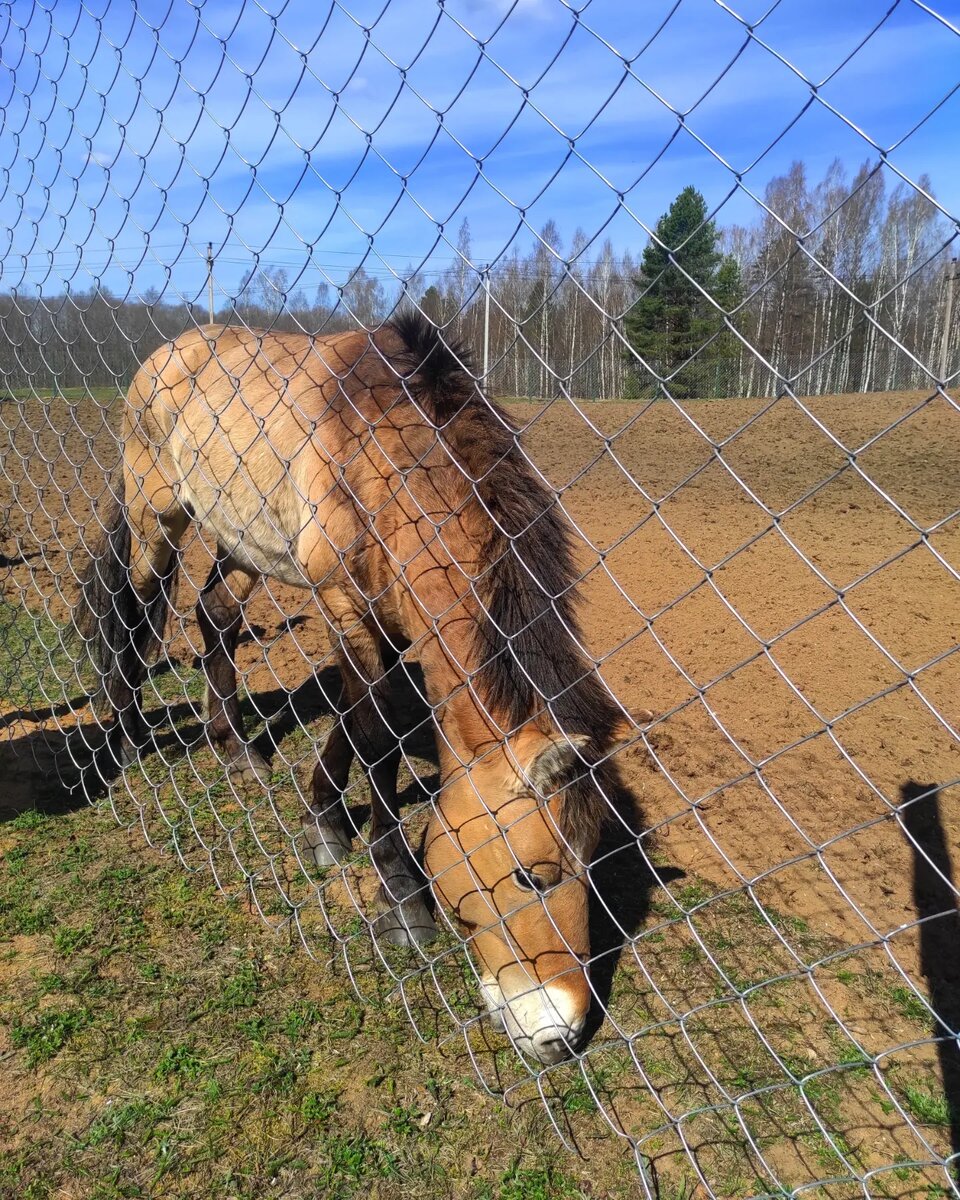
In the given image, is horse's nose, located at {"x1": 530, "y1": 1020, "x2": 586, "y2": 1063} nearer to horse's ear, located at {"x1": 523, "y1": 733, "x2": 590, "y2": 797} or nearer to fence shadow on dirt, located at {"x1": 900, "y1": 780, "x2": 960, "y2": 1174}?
horse's ear, located at {"x1": 523, "y1": 733, "x2": 590, "y2": 797}

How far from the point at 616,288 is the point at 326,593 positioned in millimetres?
1674

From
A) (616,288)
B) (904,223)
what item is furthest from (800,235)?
(616,288)

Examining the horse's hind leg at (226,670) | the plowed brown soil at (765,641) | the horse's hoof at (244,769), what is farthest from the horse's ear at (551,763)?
the horse's hoof at (244,769)

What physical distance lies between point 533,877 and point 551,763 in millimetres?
360

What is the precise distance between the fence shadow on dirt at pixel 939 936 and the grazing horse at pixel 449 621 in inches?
36.5

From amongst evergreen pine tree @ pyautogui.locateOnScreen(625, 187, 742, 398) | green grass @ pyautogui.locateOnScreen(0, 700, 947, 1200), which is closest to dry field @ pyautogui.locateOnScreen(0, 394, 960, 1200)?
green grass @ pyautogui.locateOnScreen(0, 700, 947, 1200)

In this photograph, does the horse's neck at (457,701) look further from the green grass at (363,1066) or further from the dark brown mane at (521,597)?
the green grass at (363,1066)

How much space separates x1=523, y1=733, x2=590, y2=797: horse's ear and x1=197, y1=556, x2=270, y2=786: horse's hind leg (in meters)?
2.07

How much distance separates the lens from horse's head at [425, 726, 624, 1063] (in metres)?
2.31

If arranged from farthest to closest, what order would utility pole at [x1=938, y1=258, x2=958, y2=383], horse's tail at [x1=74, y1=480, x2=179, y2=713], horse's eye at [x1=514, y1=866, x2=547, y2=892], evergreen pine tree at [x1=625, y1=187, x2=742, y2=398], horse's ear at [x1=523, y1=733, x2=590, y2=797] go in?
horse's tail at [x1=74, y1=480, x2=179, y2=713]
horse's eye at [x1=514, y1=866, x2=547, y2=892]
horse's ear at [x1=523, y1=733, x2=590, y2=797]
evergreen pine tree at [x1=625, y1=187, x2=742, y2=398]
utility pole at [x1=938, y1=258, x2=958, y2=383]

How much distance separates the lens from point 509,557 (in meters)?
2.48

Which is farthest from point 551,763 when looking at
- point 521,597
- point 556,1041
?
point 556,1041

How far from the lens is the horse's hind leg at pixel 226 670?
435cm

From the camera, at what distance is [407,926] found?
10.0 feet
